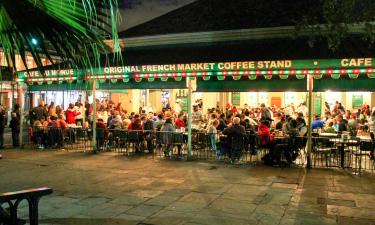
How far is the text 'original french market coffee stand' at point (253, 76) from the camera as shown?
38.5 feet

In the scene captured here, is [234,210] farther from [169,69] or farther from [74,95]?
[74,95]

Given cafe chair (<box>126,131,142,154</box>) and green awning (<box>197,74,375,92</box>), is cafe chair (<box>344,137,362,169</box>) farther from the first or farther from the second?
cafe chair (<box>126,131,142,154</box>)

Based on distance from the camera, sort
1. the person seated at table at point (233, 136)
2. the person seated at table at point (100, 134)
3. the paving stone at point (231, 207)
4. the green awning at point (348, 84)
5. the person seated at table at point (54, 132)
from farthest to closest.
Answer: the person seated at table at point (54, 132), the person seated at table at point (100, 134), the person seated at table at point (233, 136), the green awning at point (348, 84), the paving stone at point (231, 207)

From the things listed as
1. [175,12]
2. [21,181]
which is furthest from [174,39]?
[21,181]

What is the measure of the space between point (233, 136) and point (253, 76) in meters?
2.07

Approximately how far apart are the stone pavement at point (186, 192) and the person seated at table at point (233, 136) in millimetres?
595

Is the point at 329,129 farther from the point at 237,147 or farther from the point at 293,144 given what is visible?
the point at 237,147

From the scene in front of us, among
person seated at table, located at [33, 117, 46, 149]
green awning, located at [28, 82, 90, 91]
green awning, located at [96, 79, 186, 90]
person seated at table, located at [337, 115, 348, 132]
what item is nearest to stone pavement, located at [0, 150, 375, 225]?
person seated at table, located at [33, 117, 46, 149]

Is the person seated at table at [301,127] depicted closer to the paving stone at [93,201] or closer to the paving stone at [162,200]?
the paving stone at [162,200]

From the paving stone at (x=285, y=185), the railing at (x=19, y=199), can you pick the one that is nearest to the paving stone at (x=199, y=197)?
the paving stone at (x=285, y=185)

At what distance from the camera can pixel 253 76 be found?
42.8 feet

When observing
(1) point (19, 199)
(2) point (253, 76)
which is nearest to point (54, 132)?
(2) point (253, 76)

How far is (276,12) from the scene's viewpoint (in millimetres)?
18828

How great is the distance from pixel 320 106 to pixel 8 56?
67.4ft
